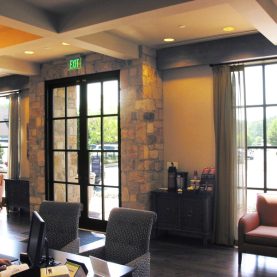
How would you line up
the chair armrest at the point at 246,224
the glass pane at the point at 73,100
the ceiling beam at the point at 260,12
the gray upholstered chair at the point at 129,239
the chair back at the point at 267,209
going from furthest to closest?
the glass pane at the point at 73,100 < the chair back at the point at 267,209 < the chair armrest at the point at 246,224 < the ceiling beam at the point at 260,12 < the gray upholstered chair at the point at 129,239

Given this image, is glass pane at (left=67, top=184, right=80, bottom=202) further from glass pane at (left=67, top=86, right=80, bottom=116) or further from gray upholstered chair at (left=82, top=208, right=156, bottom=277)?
gray upholstered chair at (left=82, top=208, right=156, bottom=277)

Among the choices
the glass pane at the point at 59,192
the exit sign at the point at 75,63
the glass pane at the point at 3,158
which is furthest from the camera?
the glass pane at the point at 3,158

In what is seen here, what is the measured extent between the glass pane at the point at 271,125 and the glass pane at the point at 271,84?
12cm

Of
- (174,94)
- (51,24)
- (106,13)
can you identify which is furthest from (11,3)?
(174,94)

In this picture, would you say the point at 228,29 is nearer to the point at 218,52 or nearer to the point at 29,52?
the point at 218,52

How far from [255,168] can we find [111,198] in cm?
231

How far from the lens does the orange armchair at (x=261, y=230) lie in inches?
160

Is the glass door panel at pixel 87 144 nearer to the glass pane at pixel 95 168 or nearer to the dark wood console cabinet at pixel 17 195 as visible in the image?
the glass pane at pixel 95 168

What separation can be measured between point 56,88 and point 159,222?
308 cm

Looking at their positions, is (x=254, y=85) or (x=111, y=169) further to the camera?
(x=111, y=169)

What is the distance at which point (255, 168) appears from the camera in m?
5.11

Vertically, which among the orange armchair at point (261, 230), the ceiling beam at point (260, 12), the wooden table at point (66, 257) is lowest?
the orange armchair at point (261, 230)

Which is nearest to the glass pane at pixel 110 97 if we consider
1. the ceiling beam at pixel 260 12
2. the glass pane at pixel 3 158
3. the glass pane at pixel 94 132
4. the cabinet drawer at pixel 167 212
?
the glass pane at pixel 94 132

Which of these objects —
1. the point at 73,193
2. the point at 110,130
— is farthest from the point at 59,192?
the point at 110,130
